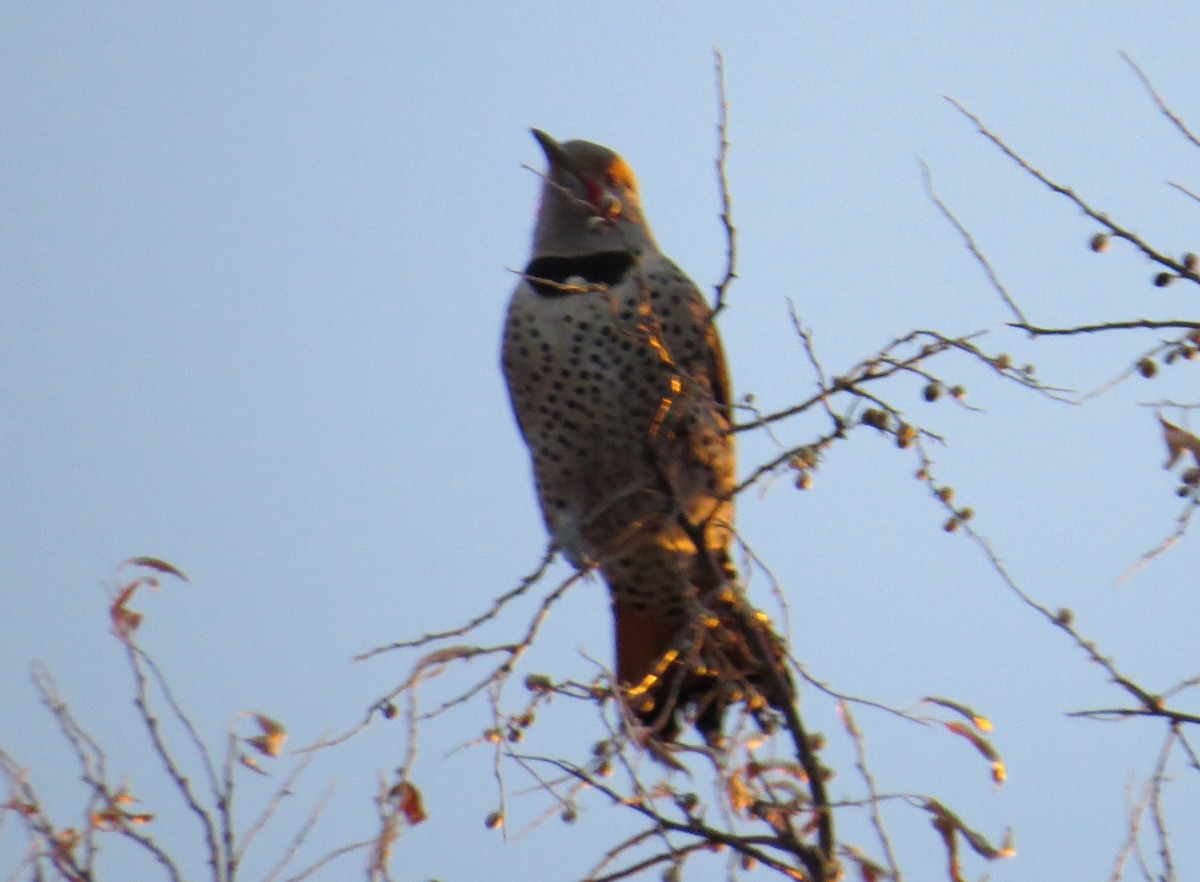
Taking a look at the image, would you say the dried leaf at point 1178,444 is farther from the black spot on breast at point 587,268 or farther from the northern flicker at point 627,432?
the black spot on breast at point 587,268

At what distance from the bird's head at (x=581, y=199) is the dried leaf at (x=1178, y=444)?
228 centimetres

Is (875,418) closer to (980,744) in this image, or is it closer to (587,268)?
(980,744)

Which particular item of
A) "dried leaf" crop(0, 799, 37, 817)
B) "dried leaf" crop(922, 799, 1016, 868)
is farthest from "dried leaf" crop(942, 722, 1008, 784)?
"dried leaf" crop(0, 799, 37, 817)

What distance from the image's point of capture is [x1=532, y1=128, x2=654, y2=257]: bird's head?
4.79m

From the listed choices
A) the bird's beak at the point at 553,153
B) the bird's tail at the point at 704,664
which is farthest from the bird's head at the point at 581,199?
the bird's tail at the point at 704,664

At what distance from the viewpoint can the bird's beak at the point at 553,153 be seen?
487 cm

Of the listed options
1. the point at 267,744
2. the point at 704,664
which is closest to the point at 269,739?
the point at 267,744

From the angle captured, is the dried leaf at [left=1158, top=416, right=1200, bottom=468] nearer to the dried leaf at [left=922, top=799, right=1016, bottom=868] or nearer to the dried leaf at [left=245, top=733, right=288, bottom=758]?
the dried leaf at [left=922, top=799, right=1016, bottom=868]

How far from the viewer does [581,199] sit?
479 cm

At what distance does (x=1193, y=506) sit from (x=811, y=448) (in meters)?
0.63

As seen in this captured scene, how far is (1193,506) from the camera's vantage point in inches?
104

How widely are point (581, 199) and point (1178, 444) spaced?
8.08 feet

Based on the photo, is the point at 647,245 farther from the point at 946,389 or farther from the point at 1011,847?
the point at 1011,847

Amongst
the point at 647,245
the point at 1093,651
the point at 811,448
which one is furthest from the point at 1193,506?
the point at 647,245
